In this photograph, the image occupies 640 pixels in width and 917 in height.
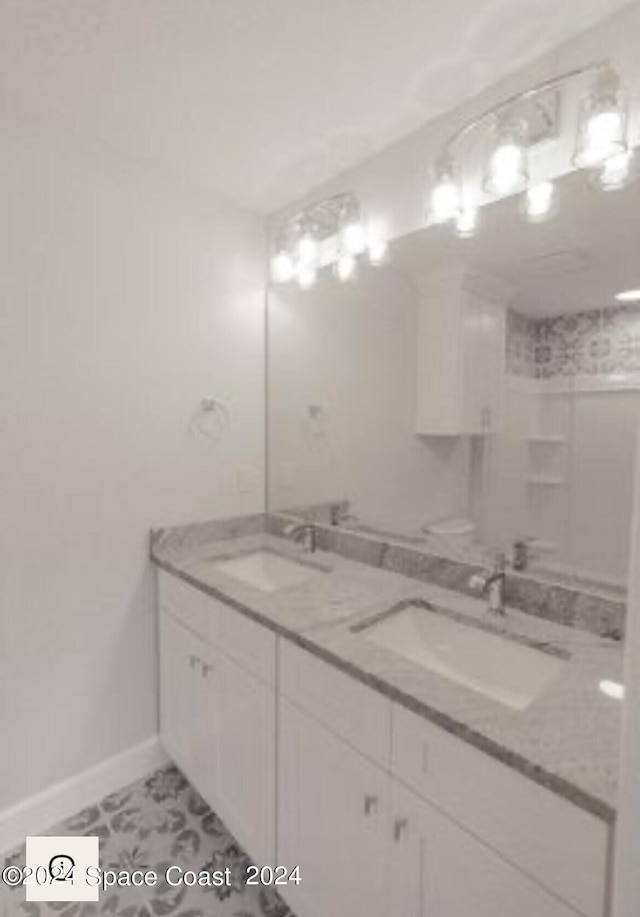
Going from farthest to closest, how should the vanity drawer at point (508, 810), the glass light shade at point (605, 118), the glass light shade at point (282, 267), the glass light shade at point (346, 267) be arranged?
the glass light shade at point (282, 267) < the glass light shade at point (346, 267) < the glass light shade at point (605, 118) < the vanity drawer at point (508, 810)

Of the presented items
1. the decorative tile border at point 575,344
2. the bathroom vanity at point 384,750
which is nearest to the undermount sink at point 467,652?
the bathroom vanity at point 384,750

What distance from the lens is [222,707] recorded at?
4.87 ft

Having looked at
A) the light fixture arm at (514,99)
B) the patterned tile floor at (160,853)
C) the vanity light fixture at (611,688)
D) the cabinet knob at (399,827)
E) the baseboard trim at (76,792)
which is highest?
the light fixture arm at (514,99)

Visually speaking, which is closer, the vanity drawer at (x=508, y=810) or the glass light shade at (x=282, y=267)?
the vanity drawer at (x=508, y=810)

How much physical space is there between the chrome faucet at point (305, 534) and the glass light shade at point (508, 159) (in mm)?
1291

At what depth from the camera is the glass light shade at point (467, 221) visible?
1.37m

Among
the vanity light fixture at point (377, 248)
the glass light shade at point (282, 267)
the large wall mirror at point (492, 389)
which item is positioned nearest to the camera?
the large wall mirror at point (492, 389)

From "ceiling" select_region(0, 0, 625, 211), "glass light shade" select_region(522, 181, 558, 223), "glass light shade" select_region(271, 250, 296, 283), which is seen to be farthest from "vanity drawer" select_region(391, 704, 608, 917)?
"glass light shade" select_region(271, 250, 296, 283)

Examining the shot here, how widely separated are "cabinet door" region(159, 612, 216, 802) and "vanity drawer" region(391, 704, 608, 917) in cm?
81

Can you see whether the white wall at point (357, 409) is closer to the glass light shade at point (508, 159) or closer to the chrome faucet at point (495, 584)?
the chrome faucet at point (495, 584)

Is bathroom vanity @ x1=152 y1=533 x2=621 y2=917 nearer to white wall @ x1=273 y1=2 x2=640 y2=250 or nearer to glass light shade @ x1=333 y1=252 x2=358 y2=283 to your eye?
glass light shade @ x1=333 y1=252 x2=358 y2=283

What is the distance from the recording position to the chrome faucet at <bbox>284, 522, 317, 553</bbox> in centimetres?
194

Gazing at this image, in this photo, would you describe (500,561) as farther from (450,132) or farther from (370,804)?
(450,132)

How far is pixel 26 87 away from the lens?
4.45 feet
